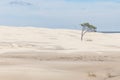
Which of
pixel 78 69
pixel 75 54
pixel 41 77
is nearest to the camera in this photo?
pixel 41 77

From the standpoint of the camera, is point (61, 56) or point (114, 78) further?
point (61, 56)

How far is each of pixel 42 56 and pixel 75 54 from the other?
210 centimetres

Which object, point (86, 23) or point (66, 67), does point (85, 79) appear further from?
point (86, 23)

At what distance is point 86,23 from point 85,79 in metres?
25.4

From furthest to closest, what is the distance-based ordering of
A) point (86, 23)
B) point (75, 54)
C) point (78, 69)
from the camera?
1. point (86, 23)
2. point (75, 54)
3. point (78, 69)

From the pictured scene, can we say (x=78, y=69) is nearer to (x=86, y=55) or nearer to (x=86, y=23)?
(x=86, y=55)

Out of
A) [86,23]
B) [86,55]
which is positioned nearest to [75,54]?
[86,55]

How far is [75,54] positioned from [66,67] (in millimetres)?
6227

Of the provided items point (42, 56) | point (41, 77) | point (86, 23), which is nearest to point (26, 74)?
point (41, 77)

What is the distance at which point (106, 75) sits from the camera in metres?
12.5

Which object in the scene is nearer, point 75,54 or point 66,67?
point 66,67

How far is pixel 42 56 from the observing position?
1900cm

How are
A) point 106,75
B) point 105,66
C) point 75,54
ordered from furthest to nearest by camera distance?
point 75,54
point 105,66
point 106,75

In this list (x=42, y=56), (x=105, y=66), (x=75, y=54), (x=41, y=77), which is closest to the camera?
(x=41, y=77)
